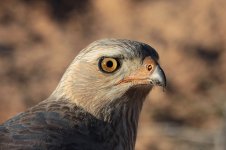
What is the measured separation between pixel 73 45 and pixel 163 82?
8.59 m

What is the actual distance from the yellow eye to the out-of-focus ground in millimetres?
5324

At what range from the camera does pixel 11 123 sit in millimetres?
5414

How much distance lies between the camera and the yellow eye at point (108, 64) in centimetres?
588

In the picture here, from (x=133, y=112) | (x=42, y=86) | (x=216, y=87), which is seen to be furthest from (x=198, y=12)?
(x=133, y=112)

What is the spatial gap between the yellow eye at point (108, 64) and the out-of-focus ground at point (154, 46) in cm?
532

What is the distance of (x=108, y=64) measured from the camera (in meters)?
5.93

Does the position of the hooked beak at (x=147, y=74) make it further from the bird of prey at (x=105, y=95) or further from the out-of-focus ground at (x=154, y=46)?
the out-of-focus ground at (x=154, y=46)

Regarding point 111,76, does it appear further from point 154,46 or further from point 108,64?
point 154,46

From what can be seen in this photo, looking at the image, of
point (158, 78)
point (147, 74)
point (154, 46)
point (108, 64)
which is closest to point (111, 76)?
point (108, 64)

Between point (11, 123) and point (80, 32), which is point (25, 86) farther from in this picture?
point (11, 123)

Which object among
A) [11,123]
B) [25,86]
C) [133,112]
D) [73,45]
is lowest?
[11,123]

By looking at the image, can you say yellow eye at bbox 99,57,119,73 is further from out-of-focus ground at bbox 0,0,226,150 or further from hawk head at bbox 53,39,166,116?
out-of-focus ground at bbox 0,0,226,150

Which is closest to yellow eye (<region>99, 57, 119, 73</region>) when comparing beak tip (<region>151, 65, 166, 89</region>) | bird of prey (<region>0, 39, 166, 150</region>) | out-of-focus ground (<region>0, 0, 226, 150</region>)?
bird of prey (<region>0, 39, 166, 150</region>)

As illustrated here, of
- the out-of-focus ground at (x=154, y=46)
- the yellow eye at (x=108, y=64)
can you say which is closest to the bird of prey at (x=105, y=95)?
the yellow eye at (x=108, y=64)
